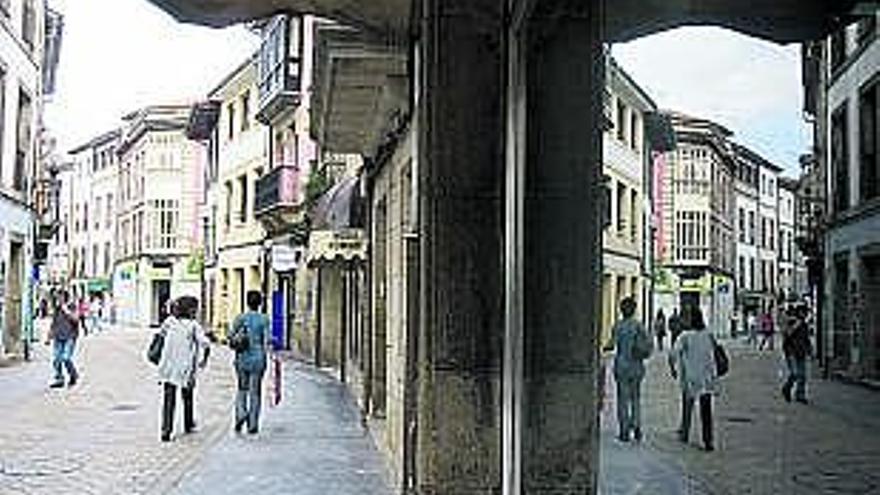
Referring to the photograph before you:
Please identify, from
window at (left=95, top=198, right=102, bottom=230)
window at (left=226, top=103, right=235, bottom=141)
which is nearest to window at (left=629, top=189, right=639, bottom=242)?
window at (left=226, top=103, right=235, bottom=141)

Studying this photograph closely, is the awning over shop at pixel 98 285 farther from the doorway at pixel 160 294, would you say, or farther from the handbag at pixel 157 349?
the handbag at pixel 157 349

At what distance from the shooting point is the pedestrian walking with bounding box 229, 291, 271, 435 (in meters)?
14.3

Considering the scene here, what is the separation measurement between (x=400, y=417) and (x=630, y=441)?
5.68 m

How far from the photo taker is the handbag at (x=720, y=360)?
364 centimetres

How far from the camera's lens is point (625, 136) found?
5016 millimetres

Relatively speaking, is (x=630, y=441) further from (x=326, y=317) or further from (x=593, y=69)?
(x=326, y=317)

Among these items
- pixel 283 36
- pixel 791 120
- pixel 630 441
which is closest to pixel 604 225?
pixel 630 441

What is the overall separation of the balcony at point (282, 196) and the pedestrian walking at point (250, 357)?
1960cm

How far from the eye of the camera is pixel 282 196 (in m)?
36.1

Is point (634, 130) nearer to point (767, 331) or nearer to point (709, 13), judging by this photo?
point (709, 13)

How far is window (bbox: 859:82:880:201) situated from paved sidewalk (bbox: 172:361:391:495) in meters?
7.69

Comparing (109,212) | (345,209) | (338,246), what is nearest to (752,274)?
(345,209)

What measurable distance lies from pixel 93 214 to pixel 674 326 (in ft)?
266

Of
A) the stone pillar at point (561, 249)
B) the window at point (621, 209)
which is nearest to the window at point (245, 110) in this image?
the stone pillar at point (561, 249)
